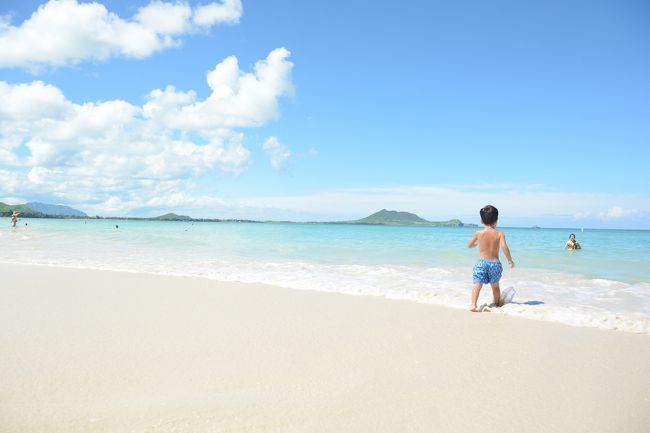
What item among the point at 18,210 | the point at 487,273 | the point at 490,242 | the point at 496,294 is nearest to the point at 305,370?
the point at 487,273

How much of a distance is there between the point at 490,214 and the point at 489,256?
81 centimetres

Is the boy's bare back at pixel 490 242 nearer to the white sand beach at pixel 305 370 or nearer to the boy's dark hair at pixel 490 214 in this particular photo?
the boy's dark hair at pixel 490 214

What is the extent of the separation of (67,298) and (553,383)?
25.5 ft

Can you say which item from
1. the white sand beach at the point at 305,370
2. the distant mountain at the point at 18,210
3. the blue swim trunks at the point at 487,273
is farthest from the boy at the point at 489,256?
the distant mountain at the point at 18,210

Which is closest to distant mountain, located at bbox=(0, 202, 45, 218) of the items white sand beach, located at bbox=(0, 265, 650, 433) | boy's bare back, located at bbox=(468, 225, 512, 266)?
white sand beach, located at bbox=(0, 265, 650, 433)

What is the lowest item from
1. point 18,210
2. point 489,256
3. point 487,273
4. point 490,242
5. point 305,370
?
point 305,370

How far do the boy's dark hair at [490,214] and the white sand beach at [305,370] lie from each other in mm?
1794

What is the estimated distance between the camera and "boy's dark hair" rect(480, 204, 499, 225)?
7.36m

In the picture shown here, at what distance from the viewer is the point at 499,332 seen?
568 centimetres

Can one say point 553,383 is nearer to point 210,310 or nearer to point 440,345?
point 440,345

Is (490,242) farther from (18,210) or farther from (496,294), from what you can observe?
(18,210)

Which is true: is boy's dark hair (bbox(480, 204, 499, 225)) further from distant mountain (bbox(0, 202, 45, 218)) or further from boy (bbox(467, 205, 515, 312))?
distant mountain (bbox(0, 202, 45, 218))

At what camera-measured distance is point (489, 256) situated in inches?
294

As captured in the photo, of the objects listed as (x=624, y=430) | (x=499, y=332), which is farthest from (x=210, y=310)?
(x=624, y=430)
